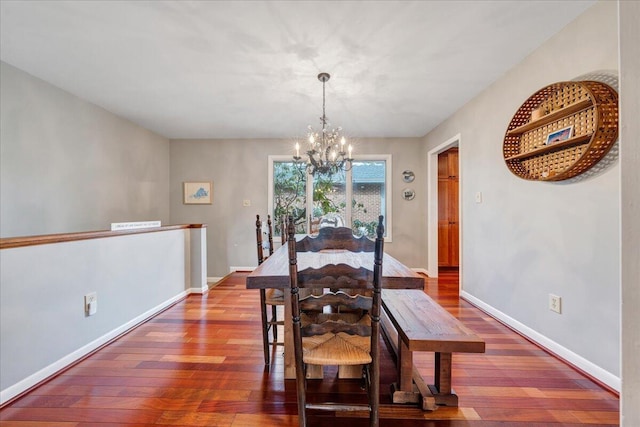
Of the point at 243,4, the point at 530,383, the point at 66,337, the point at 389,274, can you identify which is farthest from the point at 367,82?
the point at 66,337

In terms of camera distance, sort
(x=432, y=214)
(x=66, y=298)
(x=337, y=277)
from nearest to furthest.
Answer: (x=337, y=277) → (x=66, y=298) → (x=432, y=214)

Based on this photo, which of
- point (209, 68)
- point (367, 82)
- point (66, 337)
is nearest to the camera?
point (66, 337)

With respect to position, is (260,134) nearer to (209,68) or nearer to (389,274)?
(209,68)

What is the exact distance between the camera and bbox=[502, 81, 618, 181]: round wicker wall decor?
65.2 inches

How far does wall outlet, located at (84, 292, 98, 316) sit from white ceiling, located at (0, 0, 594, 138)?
6.46 ft

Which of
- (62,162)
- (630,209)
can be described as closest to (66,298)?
(62,162)

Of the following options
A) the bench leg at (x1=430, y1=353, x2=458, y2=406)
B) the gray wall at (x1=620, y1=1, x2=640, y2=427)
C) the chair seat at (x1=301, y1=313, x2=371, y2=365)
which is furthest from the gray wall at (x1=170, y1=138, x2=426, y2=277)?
the gray wall at (x1=620, y1=1, x2=640, y2=427)

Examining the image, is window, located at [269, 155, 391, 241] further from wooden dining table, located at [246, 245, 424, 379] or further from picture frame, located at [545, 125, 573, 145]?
picture frame, located at [545, 125, 573, 145]

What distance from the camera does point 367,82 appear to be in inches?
110

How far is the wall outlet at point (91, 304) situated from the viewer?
2.14 m

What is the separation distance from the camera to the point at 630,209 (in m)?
0.58

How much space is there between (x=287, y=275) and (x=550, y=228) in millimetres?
2073

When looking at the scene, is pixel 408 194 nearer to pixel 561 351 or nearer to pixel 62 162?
pixel 561 351

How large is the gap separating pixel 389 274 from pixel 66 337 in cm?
230
